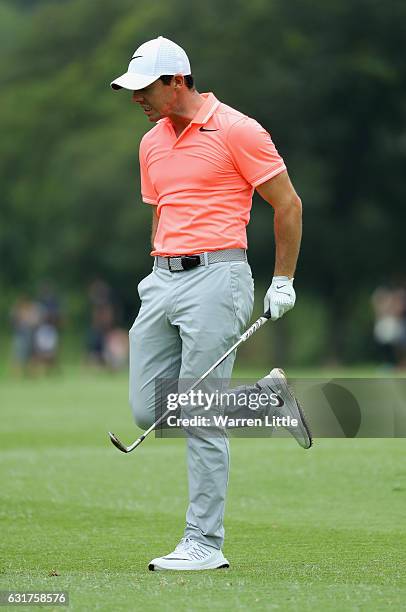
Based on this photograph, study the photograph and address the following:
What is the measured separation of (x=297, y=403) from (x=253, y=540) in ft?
3.40

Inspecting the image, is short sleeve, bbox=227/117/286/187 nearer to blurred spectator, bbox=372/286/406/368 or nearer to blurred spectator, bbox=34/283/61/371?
blurred spectator, bbox=372/286/406/368

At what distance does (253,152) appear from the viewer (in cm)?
747

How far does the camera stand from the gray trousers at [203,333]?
7.50 meters

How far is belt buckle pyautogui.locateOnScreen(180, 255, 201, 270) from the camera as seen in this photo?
24.7ft

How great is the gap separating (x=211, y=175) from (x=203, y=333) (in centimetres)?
77

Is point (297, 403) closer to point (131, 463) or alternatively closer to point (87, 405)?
point (131, 463)

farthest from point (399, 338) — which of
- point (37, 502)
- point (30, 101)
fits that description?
point (30, 101)

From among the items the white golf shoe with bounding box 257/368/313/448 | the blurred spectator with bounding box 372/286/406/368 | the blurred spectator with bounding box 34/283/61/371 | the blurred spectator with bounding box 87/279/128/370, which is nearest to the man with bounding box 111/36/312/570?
the white golf shoe with bounding box 257/368/313/448

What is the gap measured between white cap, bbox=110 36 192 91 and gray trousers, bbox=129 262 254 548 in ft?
3.12

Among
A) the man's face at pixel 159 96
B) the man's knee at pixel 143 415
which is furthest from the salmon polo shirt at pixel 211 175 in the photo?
the man's knee at pixel 143 415

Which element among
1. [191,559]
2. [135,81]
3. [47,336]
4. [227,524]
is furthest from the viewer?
[47,336]

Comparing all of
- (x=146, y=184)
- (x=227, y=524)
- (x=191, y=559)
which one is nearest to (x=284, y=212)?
(x=146, y=184)

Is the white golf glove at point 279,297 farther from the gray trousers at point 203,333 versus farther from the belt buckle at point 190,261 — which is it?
the belt buckle at point 190,261

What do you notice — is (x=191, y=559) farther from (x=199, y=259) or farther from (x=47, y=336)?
(x=47, y=336)
